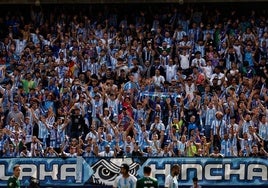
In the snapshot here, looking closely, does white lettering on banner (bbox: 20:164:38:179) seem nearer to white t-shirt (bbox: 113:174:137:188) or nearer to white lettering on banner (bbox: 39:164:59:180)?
white lettering on banner (bbox: 39:164:59:180)

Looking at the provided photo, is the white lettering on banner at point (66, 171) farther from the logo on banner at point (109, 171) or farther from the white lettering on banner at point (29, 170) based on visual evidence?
the white lettering on banner at point (29, 170)

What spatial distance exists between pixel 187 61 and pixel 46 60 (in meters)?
4.55

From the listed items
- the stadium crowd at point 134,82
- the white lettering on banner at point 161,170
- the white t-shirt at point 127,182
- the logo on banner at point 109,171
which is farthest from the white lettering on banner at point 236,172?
the white t-shirt at point 127,182

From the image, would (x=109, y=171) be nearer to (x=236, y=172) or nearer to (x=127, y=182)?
(x=236, y=172)

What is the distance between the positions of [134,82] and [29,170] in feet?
17.0

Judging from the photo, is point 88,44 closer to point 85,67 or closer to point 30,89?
point 85,67

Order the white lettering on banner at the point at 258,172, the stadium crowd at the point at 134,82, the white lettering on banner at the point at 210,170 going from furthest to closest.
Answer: the stadium crowd at the point at 134,82 < the white lettering on banner at the point at 210,170 < the white lettering on banner at the point at 258,172

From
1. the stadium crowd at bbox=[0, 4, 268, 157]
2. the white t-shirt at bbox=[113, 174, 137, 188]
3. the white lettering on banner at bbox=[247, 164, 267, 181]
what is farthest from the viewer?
the stadium crowd at bbox=[0, 4, 268, 157]

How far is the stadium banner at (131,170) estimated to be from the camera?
23.0 meters

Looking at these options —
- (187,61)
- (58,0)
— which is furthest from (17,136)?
(58,0)

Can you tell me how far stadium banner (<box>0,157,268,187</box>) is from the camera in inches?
904

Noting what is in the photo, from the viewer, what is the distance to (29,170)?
23.1 metres

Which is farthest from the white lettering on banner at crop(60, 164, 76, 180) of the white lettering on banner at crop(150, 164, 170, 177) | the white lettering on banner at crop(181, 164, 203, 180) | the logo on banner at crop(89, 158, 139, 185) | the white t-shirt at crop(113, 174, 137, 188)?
the white t-shirt at crop(113, 174, 137, 188)

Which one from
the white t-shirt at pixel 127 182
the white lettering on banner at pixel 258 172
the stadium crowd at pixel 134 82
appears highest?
the stadium crowd at pixel 134 82
